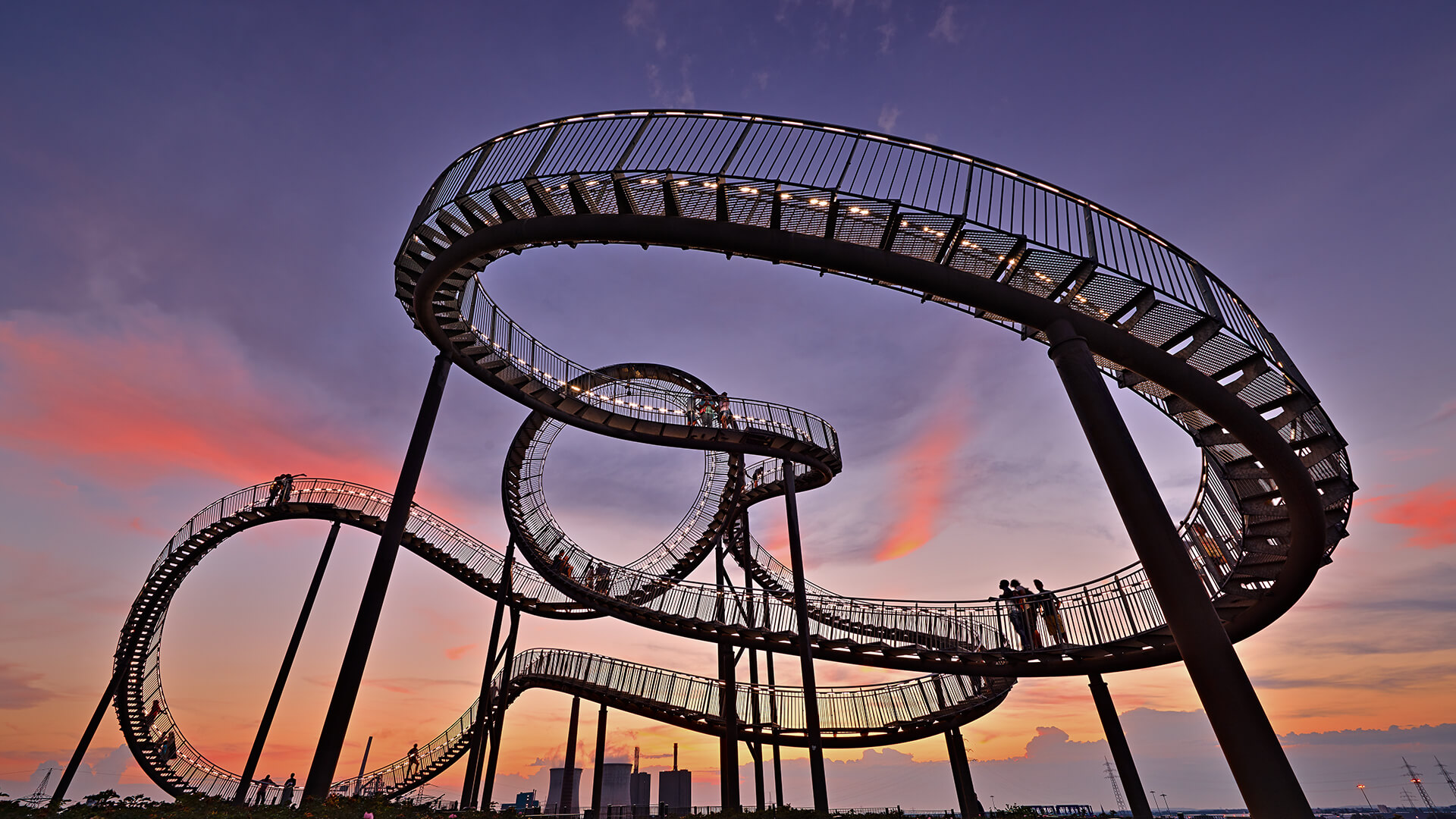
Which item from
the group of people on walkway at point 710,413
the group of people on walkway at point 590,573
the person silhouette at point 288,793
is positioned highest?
the group of people on walkway at point 710,413

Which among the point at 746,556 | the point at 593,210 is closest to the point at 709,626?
the point at 746,556

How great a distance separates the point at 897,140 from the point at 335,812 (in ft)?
35.7

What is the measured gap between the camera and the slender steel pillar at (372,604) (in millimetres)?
10469

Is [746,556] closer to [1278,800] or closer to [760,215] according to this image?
[760,215]

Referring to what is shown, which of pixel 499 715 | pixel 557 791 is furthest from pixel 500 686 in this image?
pixel 557 791

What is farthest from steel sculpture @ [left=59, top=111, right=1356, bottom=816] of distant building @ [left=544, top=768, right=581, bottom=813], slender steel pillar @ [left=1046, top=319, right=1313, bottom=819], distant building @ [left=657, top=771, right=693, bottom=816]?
distant building @ [left=657, top=771, right=693, bottom=816]

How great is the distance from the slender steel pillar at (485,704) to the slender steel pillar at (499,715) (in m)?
0.27

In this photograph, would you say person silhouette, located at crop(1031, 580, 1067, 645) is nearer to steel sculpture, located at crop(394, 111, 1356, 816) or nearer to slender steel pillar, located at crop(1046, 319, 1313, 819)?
steel sculpture, located at crop(394, 111, 1356, 816)

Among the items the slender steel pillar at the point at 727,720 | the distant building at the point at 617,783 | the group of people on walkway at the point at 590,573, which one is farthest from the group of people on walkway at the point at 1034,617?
the distant building at the point at 617,783

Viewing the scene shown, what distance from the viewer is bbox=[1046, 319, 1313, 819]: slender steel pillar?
5.34 m

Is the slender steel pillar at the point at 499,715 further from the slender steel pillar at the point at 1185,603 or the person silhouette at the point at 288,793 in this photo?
the slender steel pillar at the point at 1185,603

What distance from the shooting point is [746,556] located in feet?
71.9

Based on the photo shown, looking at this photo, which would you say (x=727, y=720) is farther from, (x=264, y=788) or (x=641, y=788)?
(x=641, y=788)

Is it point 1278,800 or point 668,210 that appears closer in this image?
point 1278,800
